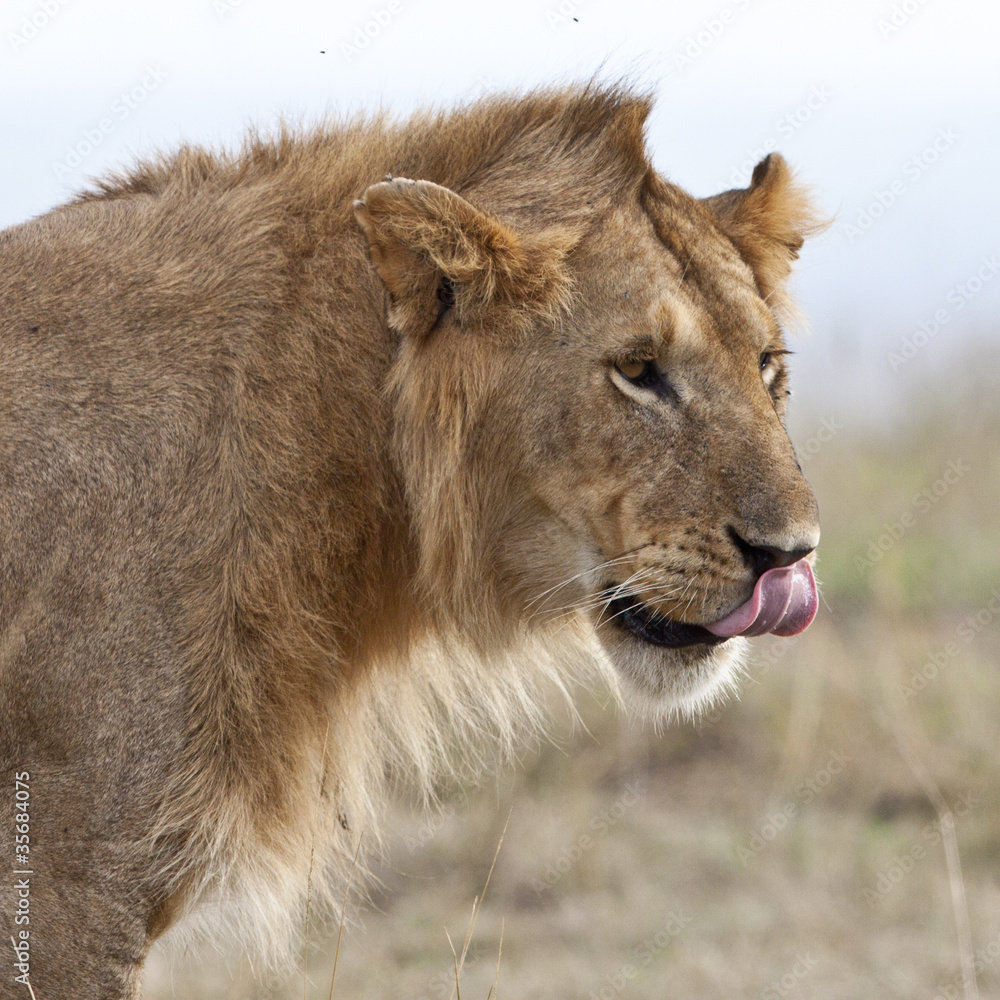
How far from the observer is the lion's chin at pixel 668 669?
2.68m

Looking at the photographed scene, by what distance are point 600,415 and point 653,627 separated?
19.5 inches

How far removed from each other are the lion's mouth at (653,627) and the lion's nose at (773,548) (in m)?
0.21

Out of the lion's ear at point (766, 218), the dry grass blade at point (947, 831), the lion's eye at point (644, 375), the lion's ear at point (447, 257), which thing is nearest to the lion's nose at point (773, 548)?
the lion's eye at point (644, 375)

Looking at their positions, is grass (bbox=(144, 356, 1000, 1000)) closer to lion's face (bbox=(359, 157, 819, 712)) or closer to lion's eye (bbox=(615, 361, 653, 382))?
lion's face (bbox=(359, 157, 819, 712))

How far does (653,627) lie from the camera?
268 cm

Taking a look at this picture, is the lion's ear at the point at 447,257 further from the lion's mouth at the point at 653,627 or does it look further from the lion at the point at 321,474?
the lion's mouth at the point at 653,627

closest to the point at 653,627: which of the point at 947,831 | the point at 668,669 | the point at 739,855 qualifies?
the point at 668,669

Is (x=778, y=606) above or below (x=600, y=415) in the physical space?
below

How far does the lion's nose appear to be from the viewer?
7.94ft

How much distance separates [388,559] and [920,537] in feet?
19.6

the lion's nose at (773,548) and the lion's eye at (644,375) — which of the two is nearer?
the lion's nose at (773,548)

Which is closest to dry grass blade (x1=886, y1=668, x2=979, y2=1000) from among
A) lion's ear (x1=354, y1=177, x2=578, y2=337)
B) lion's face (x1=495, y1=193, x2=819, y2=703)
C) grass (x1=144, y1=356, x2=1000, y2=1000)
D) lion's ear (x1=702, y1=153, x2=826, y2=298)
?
grass (x1=144, y1=356, x2=1000, y2=1000)

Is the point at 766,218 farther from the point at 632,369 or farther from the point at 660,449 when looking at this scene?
the point at 660,449

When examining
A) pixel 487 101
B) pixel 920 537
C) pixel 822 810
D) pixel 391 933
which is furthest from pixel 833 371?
pixel 487 101
